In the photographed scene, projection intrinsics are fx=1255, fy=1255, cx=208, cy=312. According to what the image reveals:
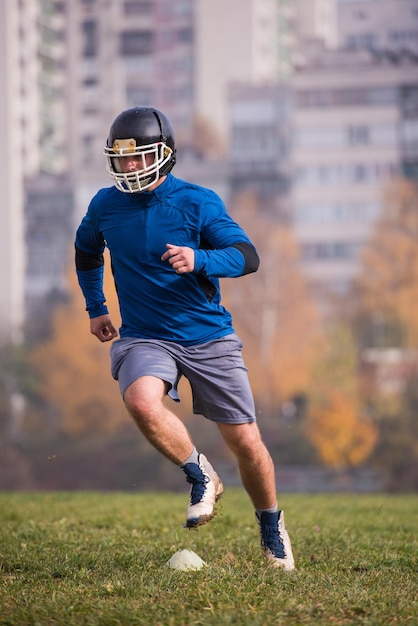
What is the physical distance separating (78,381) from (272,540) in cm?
6112

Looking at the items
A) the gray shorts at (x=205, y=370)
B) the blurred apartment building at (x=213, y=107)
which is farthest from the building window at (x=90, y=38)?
the gray shorts at (x=205, y=370)

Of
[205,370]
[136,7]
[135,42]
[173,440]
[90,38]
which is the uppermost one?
[136,7]

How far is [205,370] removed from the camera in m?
6.39

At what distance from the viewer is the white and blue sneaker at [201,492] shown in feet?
19.8

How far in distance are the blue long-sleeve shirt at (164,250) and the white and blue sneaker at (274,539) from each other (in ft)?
3.31

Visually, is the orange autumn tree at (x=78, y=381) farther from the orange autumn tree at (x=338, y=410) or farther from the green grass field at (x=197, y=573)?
the green grass field at (x=197, y=573)

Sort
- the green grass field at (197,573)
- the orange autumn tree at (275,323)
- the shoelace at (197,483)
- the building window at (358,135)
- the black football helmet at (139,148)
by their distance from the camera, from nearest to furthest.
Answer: the green grass field at (197,573) → the shoelace at (197,483) → the black football helmet at (139,148) → the orange autumn tree at (275,323) → the building window at (358,135)

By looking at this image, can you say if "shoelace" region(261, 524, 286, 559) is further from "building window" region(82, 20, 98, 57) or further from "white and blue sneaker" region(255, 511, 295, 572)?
"building window" region(82, 20, 98, 57)

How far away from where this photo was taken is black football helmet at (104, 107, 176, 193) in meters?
6.33

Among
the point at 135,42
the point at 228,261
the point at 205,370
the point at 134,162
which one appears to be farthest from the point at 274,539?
the point at 135,42

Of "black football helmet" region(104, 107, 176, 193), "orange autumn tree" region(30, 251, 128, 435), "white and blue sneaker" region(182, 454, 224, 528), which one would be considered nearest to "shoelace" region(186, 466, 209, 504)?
"white and blue sneaker" region(182, 454, 224, 528)

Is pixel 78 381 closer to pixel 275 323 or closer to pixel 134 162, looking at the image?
pixel 275 323

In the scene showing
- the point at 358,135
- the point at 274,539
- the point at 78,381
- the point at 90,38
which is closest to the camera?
the point at 274,539

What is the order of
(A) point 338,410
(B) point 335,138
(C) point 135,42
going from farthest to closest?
(C) point 135,42, (B) point 335,138, (A) point 338,410
